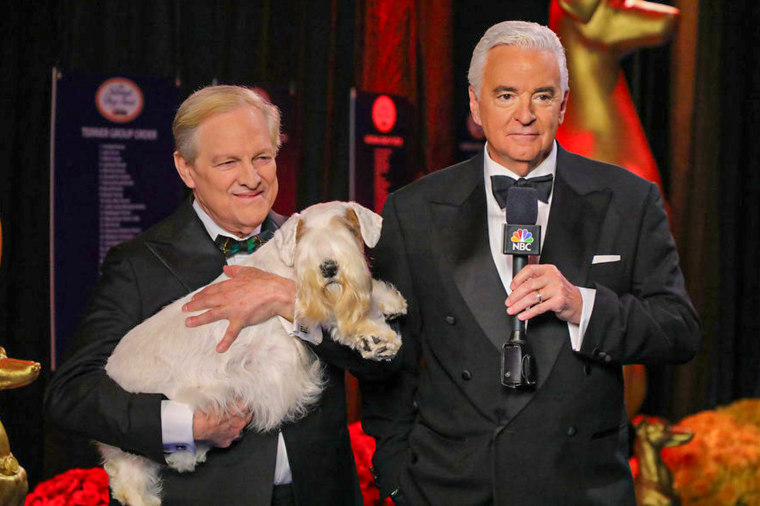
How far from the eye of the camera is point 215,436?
86.3 inches

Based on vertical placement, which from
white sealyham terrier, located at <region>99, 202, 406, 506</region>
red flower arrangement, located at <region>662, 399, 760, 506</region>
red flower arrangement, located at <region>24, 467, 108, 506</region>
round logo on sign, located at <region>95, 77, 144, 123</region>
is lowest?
red flower arrangement, located at <region>662, 399, 760, 506</region>

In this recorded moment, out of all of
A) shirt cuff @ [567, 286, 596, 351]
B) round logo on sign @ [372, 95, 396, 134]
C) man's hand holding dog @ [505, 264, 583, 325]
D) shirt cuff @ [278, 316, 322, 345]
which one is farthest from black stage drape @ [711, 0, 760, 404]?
shirt cuff @ [278, 316, 322, 345]

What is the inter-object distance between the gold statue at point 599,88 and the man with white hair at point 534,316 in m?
2.33

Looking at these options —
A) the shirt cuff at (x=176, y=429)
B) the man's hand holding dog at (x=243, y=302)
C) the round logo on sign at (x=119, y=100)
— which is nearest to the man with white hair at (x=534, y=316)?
the man's hand holding dog at (x=243, y=302)

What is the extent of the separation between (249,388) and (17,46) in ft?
8.92

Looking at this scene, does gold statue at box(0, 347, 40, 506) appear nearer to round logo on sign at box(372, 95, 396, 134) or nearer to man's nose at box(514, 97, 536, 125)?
man's nose at box(514, 97, 536, 125)

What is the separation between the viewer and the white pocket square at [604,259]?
220 cm

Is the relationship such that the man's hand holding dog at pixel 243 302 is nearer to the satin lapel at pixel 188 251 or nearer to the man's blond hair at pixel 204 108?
the satin lapel at pixel 188 251

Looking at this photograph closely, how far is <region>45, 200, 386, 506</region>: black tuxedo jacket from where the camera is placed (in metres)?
A: 2.19

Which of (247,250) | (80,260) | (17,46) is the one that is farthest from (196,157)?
(17,46)

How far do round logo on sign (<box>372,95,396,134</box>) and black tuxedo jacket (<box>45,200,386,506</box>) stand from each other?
2631mm

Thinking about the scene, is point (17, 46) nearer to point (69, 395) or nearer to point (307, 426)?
point (69, 395)

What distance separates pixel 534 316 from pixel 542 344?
0.43ft

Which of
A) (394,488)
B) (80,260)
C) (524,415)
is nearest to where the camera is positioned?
(524,415)
